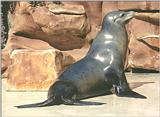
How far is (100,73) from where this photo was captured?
602 cm

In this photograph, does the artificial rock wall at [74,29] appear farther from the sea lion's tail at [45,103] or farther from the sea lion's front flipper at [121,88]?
the sea lion's tail at [45,103]

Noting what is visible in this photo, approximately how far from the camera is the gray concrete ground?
4.95 metres

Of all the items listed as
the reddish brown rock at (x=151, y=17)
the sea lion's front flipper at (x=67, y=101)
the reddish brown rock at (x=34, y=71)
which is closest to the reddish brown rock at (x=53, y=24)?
the reddish brown rock at (x=151, y=17)

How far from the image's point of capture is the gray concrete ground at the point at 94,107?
16.3ft

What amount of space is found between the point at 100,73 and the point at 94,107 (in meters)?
0.82

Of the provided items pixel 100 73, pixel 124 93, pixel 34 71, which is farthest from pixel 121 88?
pixel 34 71

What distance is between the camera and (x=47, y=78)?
6688 millimetres

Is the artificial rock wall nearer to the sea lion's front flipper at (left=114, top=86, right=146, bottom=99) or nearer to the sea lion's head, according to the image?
the sea lion's head

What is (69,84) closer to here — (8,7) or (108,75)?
(108,75)

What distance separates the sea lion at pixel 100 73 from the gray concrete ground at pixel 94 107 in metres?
0.12

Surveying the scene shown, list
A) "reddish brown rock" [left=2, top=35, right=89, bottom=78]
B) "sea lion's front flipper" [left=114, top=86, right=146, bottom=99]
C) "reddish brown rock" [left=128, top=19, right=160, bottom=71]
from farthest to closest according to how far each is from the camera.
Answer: "reddish brown rock" [left=128, top=19, right=160, bottom=71] < "reddish brown rock" [left=2, top=35, right=89, bottom=78] < "sea lion's front flipper" [left=114, top=86, right=146, bottom=99]

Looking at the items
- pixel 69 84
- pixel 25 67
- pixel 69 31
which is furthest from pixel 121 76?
pixel 69 31

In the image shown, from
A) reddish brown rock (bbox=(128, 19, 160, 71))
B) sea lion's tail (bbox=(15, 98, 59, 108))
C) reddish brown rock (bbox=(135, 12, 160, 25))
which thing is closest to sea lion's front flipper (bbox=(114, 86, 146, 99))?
sea lion's tail (bbox=(15, 98, 59, 108))

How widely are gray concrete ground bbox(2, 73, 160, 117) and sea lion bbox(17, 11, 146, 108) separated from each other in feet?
0.38
